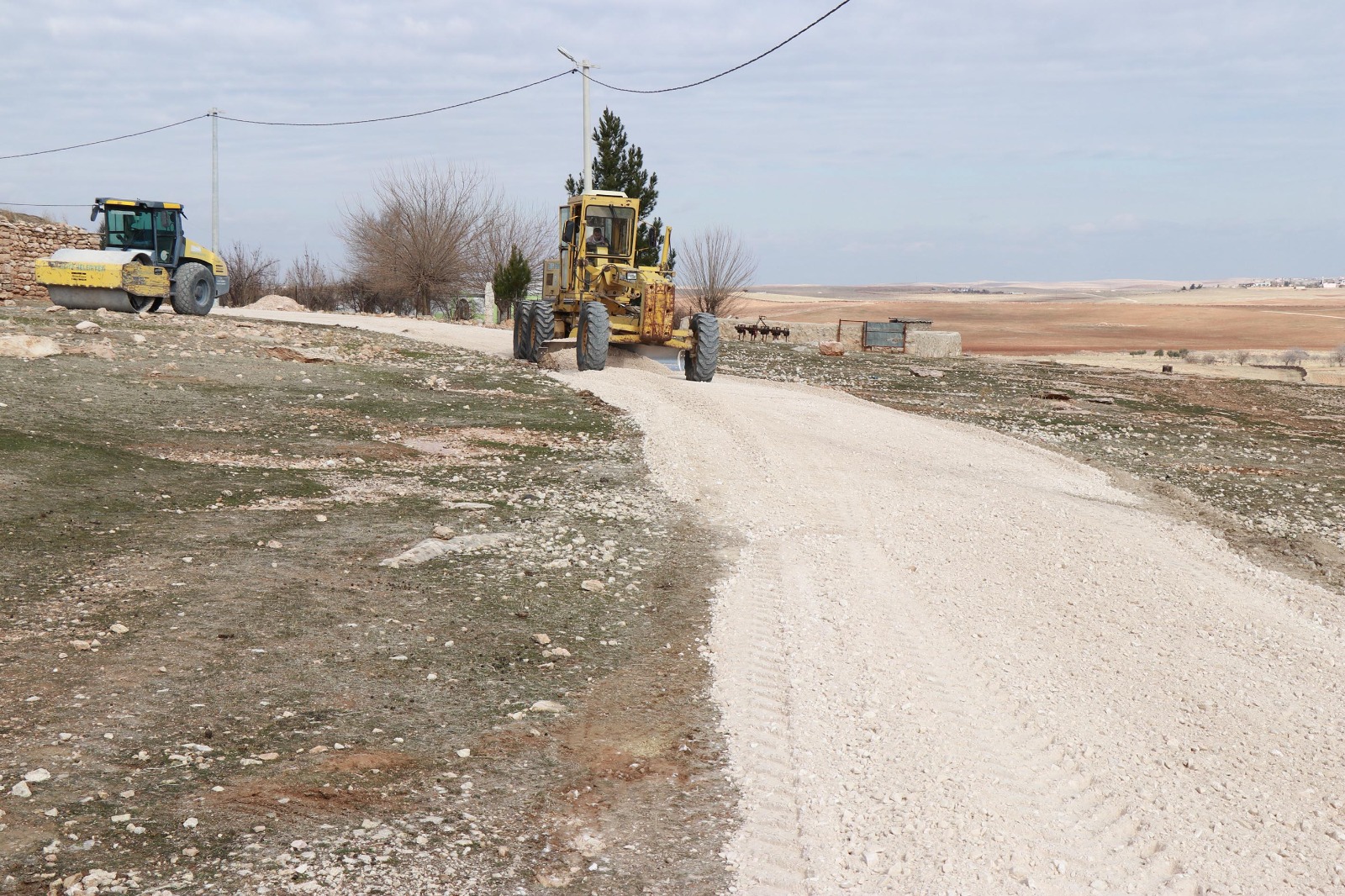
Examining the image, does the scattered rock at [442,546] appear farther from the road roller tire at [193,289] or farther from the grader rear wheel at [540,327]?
the road roller tire at [193,289]

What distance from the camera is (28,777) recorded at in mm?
4348

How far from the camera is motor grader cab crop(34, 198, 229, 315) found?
22.7 meters

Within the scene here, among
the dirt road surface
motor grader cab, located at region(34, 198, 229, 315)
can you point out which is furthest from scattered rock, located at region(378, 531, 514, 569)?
motor grader cab, located at region(34, 198, 229, 315)

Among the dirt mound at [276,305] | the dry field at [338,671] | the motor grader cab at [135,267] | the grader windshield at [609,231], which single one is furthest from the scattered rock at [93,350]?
the dirt mound at [276,305]

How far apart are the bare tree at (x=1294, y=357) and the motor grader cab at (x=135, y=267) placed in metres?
37.6

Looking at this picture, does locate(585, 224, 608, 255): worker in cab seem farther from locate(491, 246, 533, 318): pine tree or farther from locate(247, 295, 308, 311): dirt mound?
locate(247, 295, 308, 311): dirt mound

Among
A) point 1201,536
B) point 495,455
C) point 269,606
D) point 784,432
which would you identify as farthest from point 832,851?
point 784,432

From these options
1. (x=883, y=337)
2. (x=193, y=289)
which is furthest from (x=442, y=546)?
(x=883, y=337)

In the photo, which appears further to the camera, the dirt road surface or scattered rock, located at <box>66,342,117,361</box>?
scattered rock, located at <box>66,342,117,361</box>

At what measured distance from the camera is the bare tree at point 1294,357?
41219 millimetres

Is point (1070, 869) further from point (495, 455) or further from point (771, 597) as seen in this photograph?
point (495, 455)

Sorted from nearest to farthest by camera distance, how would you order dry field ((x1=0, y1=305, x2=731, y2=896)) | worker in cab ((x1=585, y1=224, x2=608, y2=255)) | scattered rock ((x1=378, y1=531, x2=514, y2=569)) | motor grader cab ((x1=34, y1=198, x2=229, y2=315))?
dry field ((x1=0, y1=305, x2=731, y2=896))
scattered rock ((x1=378, y1=531, x2=514, y2=569))
worker in cab ((x1=585, y1=224, x2=608, y2=255))
motor grader cab ((x1=34, y1=198, x2=229, y2=315))

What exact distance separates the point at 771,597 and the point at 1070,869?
3615mm

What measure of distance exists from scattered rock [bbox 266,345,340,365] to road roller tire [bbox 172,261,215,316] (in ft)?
17.5
